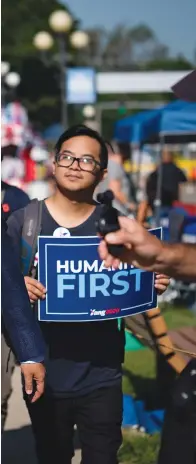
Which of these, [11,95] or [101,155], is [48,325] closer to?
[101,155]

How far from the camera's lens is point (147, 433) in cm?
523

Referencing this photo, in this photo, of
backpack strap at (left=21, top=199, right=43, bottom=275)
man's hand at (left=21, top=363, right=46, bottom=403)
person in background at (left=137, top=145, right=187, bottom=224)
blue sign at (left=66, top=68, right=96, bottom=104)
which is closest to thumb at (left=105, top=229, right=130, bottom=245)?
man's hand at (left=21, top=363, right=46, bottom=403)

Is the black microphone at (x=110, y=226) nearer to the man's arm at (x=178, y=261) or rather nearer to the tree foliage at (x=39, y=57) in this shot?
the man's arm at (x=178, y=261)

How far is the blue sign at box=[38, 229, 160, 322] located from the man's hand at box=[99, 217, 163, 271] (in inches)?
43.9

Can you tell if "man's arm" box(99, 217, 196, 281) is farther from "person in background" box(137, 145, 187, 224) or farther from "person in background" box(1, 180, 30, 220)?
"person in background" box(137, 145, 187, 224)

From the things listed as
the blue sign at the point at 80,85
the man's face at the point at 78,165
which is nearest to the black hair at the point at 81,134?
the man's face at the point at 78,165

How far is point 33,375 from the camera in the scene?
9.28 ft

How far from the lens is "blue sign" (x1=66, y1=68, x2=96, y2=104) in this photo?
32688 mm

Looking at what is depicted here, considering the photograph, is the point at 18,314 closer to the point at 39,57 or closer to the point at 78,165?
the point at 78,165

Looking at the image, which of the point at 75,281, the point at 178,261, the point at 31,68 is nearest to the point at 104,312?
the point at 75,281

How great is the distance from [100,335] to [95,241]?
0.38 meters

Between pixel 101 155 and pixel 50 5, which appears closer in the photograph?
pixel 101 155

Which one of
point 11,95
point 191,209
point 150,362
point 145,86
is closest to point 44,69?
point 145,86

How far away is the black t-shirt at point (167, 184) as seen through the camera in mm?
11727
